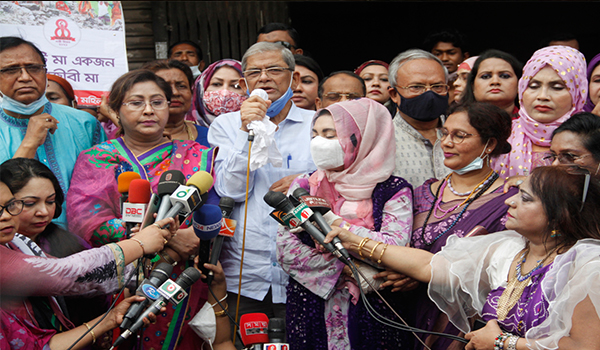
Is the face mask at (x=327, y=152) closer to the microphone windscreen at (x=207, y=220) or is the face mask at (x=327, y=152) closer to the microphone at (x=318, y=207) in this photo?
the microphone at (x=318, y=207)

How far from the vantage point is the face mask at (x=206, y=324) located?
9.32 ft

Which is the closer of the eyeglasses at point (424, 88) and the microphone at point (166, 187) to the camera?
the microphone at point (166, 187)

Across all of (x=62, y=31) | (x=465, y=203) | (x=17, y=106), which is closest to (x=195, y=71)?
(x=62, y=31)

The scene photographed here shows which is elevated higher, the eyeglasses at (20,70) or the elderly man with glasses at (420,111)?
the eyeglasses at (20,70)

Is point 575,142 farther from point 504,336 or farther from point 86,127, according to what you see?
point 86,127

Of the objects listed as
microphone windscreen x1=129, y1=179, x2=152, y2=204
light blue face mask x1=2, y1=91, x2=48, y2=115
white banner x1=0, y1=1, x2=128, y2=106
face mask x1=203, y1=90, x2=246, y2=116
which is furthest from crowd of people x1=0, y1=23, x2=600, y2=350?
white banner x1=0, y1=1, x2=128, y2=106

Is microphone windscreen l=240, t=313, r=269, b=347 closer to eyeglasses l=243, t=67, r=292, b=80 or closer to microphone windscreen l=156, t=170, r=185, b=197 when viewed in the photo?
microphone windscreen l=156, t=170, r=185, b=197

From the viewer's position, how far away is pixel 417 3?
8.18m

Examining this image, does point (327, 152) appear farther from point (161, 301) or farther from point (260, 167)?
point (161, 301)

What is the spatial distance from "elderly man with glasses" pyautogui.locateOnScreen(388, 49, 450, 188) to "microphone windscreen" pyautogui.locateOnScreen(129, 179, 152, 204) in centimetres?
159

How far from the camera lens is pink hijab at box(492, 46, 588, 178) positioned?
3248 mm

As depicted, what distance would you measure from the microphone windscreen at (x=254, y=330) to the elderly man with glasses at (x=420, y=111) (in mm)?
1376

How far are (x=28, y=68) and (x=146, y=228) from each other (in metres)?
1.55

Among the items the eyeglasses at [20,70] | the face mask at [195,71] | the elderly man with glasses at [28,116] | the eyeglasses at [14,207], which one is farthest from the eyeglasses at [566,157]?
the face mask at [195,71]
